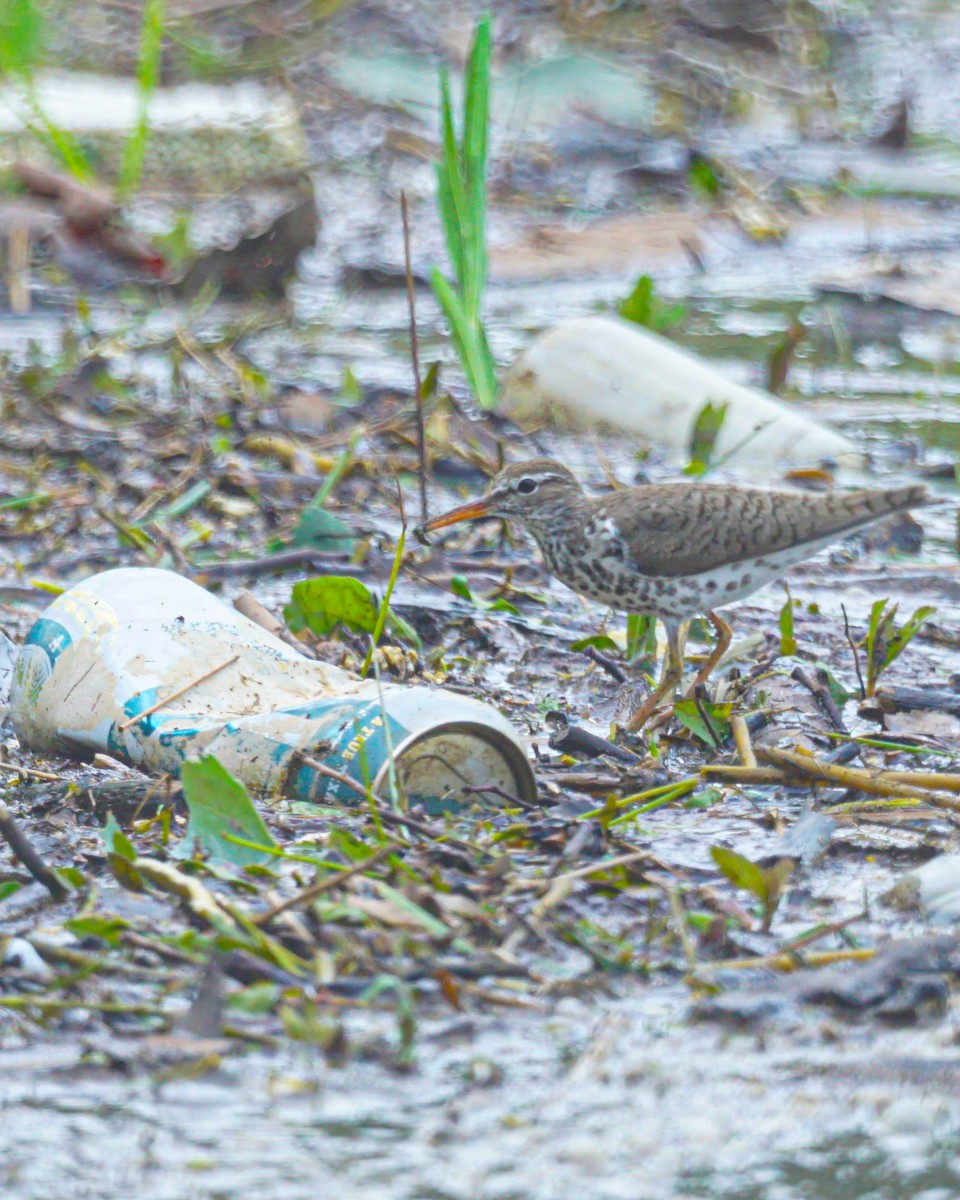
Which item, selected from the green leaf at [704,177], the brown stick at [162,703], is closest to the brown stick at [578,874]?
the brown stick at [162,703]

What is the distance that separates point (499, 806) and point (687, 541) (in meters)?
1.43

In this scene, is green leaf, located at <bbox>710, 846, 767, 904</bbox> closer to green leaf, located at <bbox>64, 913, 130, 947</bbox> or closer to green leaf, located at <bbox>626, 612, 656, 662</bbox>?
green leaf, located at <bbox>64, 913, 130, 947</bbox>

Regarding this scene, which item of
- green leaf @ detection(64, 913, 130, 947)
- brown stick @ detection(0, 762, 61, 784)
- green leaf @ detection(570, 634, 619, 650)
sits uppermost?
green leaf @ detection(570, 634, 619, 650)

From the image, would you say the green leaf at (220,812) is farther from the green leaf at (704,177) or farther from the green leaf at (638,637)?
the green leaf at (704,177)

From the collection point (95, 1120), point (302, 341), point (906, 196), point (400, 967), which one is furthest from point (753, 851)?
point (906, 196)

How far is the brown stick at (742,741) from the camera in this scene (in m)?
4.35

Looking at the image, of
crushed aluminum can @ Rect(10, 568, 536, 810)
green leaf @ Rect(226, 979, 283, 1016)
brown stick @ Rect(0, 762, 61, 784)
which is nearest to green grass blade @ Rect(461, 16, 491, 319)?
crushed aluminum can @ Rect(10, 568, 536, 810)

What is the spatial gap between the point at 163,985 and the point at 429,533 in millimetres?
3160

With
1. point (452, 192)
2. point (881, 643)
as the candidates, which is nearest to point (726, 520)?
point (881, 643)

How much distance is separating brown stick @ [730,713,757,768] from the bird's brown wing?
0.69 m

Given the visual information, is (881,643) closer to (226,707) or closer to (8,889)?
(226,707)

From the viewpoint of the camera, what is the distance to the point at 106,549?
19.9 feet

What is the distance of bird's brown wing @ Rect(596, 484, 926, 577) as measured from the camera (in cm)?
517

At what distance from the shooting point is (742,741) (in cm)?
441
